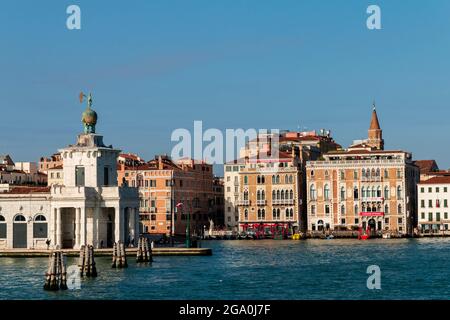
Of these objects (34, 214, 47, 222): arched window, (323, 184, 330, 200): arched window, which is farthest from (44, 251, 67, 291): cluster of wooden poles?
(323, 184, 330, 200): arched window

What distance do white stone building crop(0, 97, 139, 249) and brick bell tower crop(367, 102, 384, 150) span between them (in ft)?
162

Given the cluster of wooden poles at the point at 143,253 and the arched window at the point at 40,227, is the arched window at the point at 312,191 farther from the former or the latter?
the cluster of wooden poles at the point at 143,253

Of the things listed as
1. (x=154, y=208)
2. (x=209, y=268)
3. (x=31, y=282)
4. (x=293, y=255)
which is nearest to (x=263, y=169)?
(x=154, y=208)

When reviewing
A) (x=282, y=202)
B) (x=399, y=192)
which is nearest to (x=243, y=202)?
(x=282, y=202)

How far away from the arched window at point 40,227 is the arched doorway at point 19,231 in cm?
48

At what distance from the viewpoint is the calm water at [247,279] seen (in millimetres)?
27031

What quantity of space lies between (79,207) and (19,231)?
12.0ft

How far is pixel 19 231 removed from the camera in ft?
152

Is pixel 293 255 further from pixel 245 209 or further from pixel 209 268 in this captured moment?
pixel 245 209

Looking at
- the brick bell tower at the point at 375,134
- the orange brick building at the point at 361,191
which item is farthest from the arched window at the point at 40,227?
the brick bell tower at the point at 375,134

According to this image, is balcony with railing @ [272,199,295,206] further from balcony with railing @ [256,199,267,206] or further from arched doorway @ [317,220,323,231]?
arched doorway @ [317,220,323,231]

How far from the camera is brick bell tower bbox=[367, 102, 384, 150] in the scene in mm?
93062

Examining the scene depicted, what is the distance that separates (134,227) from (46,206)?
4.27 m

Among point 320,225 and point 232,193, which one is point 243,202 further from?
point 320,225
